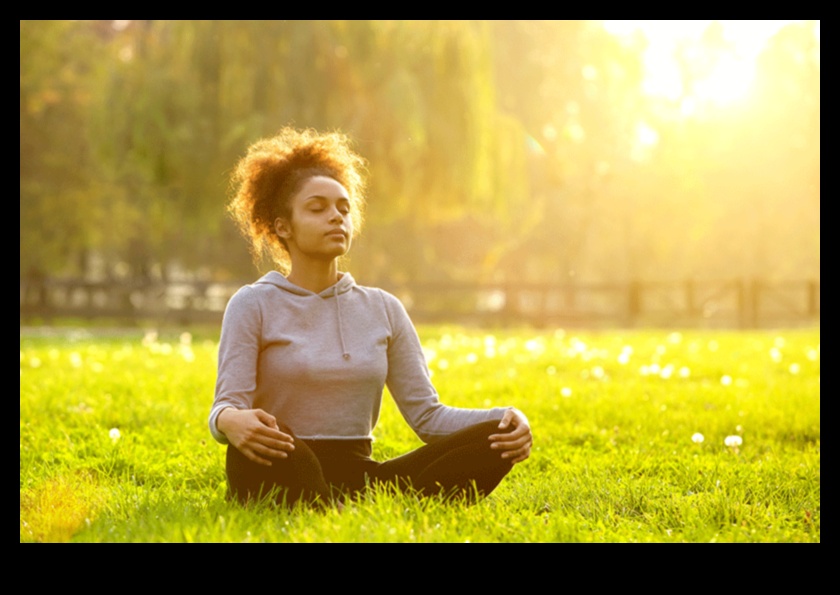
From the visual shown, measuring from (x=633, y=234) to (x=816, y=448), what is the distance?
30830 millimetres

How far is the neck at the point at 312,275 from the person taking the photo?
3.64 metres

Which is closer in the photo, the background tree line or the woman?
the woman

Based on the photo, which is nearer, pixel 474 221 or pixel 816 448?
pixel 816 448

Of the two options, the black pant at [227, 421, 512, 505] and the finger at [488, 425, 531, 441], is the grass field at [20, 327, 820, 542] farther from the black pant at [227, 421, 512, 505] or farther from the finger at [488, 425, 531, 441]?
the finger at [488, 425, 531, 441]

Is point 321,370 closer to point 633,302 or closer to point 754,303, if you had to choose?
point 633,302

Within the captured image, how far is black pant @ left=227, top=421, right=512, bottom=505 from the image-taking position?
335cm

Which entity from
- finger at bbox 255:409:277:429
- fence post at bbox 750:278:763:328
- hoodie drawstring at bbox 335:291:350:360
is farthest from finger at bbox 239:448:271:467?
fence post at bbox 750:278:763:328

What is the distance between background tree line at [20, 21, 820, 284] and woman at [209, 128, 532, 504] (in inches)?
91.3

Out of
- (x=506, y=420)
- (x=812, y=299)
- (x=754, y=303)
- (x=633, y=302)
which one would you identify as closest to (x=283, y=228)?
(x=506, y=420)

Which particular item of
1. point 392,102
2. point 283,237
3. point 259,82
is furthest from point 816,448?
point 259,82

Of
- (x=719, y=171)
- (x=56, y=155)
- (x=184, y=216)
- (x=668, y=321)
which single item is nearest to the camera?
(x=184, y=216)

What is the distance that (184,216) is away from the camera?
1820cm

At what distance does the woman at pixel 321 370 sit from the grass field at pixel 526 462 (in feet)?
0.52
